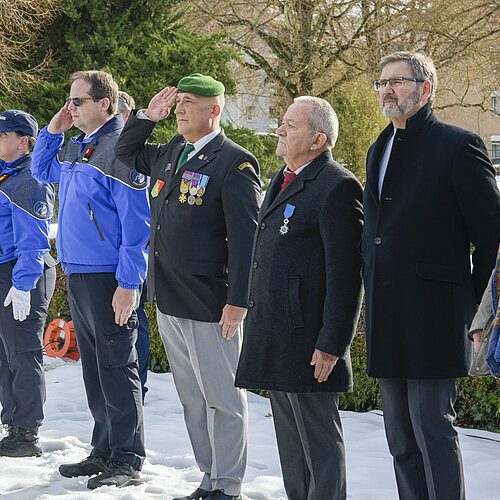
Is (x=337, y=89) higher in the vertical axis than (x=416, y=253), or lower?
higher

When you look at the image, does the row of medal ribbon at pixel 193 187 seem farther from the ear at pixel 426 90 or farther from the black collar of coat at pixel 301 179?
the ear at pixel 426 90

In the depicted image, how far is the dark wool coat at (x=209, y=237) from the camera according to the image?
3838 mm

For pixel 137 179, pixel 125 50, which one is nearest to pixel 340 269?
pixel 137 179

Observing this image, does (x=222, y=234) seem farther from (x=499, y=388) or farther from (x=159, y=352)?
(x=159, y=352)

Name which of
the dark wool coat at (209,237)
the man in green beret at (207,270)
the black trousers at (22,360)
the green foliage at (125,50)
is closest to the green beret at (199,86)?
the man in green beret at (207,270)

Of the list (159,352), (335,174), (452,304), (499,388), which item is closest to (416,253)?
(452,304)

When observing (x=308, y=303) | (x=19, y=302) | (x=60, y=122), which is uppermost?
(x=60, y=122)

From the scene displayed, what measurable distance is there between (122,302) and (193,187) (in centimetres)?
81

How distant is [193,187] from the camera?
3916 millimetres

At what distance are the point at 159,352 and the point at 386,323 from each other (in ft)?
Result: 14.7

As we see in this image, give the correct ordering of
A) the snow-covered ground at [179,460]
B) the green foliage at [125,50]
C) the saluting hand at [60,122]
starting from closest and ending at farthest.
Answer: the snow-covered ground at [179,460] < the saluting hand at [60,122] < the green foliage at [125,50]

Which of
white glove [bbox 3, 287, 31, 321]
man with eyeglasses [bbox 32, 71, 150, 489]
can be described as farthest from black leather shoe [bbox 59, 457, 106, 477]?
white glove [bbox 3, 287, 31, 321]

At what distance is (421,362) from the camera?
10.0 ft

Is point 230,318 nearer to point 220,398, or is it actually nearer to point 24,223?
point 220,398
